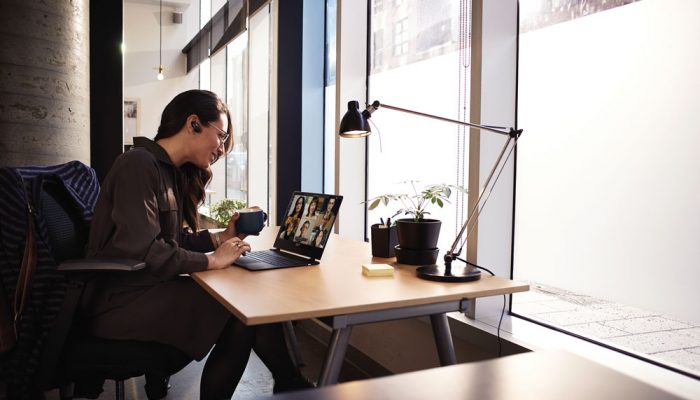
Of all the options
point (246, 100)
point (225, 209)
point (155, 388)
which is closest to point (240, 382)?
point (155, 388)

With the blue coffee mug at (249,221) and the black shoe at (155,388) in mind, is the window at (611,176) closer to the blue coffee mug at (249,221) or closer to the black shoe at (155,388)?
the blue coffee mug at (249,221)

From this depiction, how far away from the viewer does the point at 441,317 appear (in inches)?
67.5

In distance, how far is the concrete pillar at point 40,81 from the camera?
115 inches

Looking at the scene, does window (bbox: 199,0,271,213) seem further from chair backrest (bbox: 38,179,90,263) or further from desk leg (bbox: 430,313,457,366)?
desk leg (bbox: 430,313,457,366)

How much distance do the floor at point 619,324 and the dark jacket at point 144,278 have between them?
1.24m

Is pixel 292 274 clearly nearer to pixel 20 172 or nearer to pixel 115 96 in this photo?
pixel 20 172

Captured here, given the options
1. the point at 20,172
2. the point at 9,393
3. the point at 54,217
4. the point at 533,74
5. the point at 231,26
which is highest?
the point at 231,26

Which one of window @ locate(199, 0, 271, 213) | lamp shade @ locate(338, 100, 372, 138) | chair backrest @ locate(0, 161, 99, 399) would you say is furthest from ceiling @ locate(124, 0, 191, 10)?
lamp shade @ locate(338, 100, 372, 138)

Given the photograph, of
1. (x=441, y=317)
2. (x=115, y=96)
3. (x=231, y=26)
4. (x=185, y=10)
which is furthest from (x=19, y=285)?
(x=185, y=10)

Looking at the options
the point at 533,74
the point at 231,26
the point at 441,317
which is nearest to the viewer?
→ the point at 441,317

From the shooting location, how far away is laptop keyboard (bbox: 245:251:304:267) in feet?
6.21

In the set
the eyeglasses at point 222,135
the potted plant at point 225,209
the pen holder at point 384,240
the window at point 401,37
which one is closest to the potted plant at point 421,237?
the pen holder at point 384,240

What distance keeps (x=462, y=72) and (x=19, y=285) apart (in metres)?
1.94

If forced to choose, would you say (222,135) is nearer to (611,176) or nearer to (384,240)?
(384,240)
